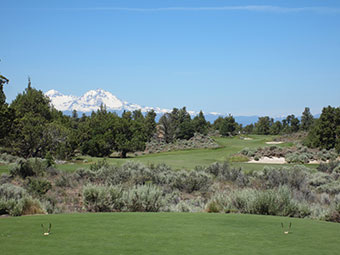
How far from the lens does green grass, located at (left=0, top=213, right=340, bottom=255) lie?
16.5 ft

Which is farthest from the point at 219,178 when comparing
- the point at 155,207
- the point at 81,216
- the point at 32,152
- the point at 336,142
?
the point at 336,142

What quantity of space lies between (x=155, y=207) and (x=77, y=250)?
6.17 metres

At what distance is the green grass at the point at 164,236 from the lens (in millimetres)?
5020

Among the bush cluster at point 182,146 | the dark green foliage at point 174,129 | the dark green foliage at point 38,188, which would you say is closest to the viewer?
the dark green foliage at point 38,188

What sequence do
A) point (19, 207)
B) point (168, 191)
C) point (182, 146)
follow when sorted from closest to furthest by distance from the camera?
1. point (19, 207)
2. point (168, 191)
3. point (182, 146)

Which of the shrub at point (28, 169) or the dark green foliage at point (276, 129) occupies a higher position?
the dark green foliage at point (276, 129)

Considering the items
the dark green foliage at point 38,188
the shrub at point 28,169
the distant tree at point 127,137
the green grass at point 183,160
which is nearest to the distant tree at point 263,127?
the green grass at point 183,160

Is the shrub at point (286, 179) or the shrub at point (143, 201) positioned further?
the shrub at point (286, 179)

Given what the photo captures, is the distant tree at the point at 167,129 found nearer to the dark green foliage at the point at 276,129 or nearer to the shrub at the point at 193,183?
the dark green foliage at the point at 276,129

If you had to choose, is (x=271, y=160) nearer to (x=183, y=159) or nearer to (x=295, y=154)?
(x=295, y=154)

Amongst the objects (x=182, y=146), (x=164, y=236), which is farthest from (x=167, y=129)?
(x=164, y=236)

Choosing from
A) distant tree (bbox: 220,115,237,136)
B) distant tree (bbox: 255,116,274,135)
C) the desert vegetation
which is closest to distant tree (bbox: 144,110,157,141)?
distant tree (bbox: 220,115,237,136)

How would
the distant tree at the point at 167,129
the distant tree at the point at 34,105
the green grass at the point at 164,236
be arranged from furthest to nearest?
the distant tree at the point at 167,129 < the distant tree at the point at 34,105 < the green grass at the point at 164,236

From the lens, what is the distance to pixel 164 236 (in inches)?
233
